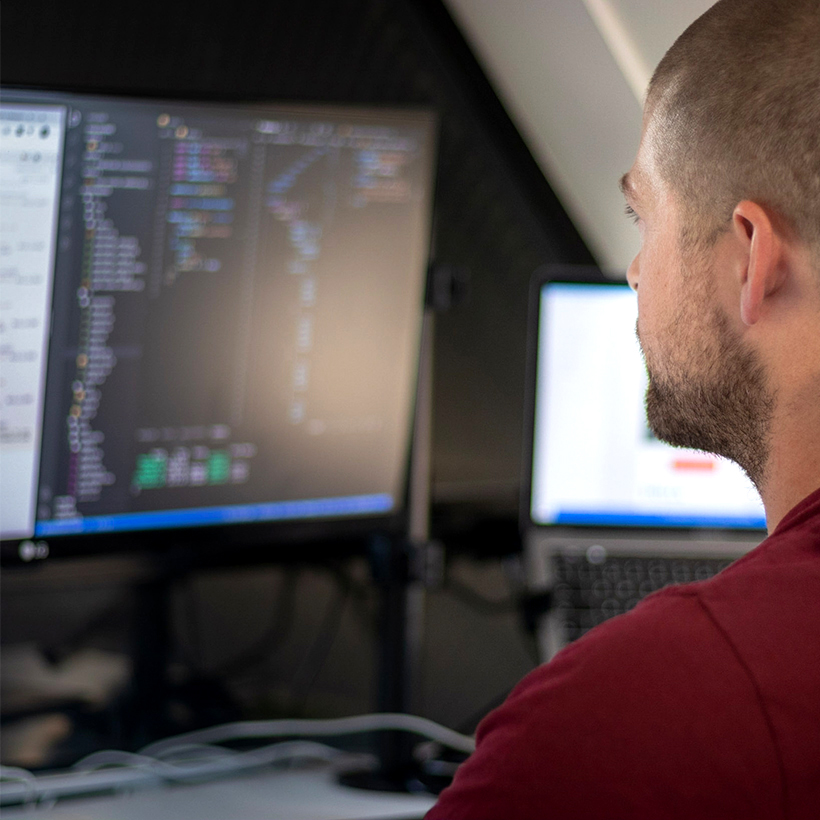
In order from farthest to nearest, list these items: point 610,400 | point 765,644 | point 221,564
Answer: point 610,400 < point 221,564 < point 765,644

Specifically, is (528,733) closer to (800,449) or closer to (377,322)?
(800,449)

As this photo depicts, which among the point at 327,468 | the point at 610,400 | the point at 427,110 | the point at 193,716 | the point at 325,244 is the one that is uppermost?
the point at 427,110

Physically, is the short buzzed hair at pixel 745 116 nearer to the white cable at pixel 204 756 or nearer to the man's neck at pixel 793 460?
the man's neck at pixel 793 460

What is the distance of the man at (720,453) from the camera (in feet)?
1.86

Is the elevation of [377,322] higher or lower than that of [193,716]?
higher

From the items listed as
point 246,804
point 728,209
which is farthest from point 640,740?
point 246,804

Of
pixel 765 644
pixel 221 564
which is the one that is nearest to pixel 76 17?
pixel 221 564

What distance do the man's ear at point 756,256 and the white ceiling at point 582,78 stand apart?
0.71m

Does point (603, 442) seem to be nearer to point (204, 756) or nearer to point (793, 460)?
point (204, 756)

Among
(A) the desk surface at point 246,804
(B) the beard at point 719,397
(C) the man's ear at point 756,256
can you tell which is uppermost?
(C) the man's ear at point 756,256

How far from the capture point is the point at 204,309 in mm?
1152

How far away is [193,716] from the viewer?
1348 mm

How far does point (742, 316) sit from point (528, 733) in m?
0.33

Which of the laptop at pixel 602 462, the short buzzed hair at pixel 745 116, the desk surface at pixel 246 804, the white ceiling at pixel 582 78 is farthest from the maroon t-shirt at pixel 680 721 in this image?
the white ceiling at pixel 582 78
